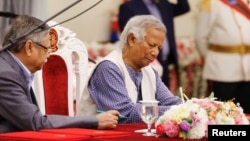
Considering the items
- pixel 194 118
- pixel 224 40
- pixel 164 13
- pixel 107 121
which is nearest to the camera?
pixel 194 118

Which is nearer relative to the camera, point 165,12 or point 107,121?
point 107,121

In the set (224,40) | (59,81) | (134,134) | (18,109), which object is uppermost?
(224,40)

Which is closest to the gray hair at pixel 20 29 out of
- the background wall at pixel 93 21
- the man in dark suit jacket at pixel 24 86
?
the man in dark suit jacket at pixel 24 86

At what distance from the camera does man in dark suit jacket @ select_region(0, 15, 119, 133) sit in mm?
3150

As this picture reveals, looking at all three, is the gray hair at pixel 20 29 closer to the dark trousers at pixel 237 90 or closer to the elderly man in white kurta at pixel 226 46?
the elderly man in white kurta at pixel 226 46

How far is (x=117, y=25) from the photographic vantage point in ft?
22.4

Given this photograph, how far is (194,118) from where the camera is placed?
10.1ft

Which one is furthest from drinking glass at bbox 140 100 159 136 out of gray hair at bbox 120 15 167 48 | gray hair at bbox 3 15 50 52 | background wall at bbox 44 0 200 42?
background wall at bbox 44 0 200 42

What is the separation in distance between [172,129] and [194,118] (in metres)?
0.09

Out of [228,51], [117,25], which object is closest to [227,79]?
[228,51]

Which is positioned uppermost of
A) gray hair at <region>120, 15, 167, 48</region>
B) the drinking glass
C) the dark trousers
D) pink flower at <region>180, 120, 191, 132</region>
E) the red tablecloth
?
gray hair at <region>120, 15, 167, 48</region>

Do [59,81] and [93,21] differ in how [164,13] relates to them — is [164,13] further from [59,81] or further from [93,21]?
[59,81]

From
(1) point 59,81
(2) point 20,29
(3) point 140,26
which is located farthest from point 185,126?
(1) point 59,81

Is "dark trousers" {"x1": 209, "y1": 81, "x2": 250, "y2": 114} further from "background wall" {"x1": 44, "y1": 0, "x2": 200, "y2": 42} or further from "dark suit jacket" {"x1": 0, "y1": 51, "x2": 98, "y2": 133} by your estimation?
"dark suit jacket" {"x1": 0, "y1": 51, "x2": 98, "y2": 133}
